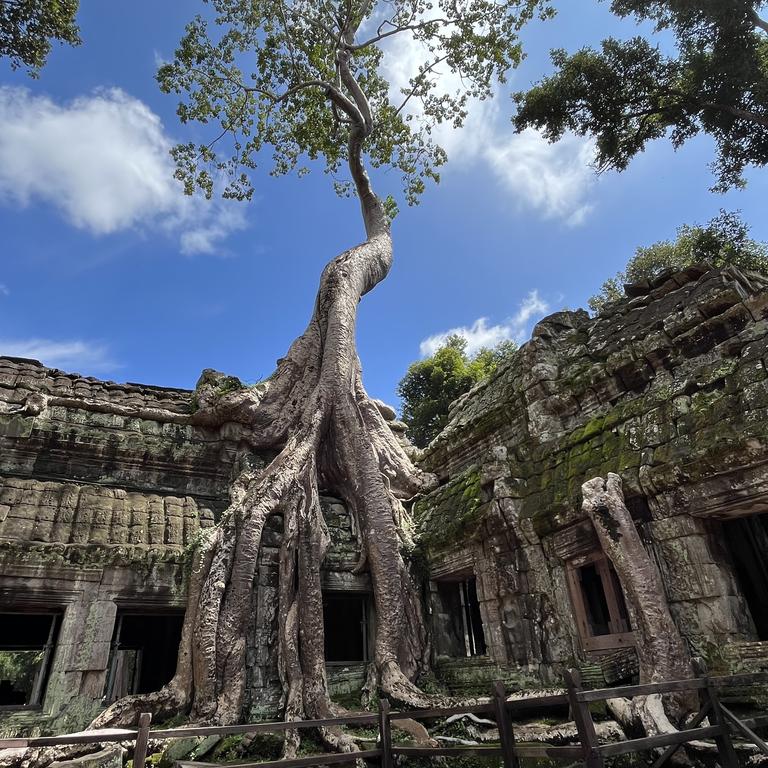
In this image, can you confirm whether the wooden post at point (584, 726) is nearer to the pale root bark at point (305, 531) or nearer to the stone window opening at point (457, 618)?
the pale root bark at point (305, 531)

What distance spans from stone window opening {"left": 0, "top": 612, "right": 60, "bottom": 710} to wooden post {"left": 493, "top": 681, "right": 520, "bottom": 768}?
485 cm

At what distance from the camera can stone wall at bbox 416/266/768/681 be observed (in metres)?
4.16

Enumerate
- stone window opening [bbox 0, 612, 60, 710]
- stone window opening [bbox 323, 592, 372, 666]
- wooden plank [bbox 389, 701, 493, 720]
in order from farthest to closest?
stone window opening [bbox 323, 592, 372, 666]
stone window opening [bbox 0, 612, 60, 710]
wooden plank [bbox 389, 701, 493, 720]

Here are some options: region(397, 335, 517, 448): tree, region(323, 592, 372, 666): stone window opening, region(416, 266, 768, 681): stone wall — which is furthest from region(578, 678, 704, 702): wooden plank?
region(397, 335, 517, 448): tree

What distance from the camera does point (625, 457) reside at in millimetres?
4926

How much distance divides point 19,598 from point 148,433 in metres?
2.81

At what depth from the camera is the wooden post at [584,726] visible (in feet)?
8.54

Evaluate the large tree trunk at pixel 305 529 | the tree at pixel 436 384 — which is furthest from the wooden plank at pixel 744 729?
the tree at pixel 436 384

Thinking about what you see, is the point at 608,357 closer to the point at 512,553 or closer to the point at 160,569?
the point at 512,553

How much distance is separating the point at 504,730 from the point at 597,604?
289 centimetres

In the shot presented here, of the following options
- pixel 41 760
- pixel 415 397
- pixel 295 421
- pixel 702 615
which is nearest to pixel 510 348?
pixel 415 397

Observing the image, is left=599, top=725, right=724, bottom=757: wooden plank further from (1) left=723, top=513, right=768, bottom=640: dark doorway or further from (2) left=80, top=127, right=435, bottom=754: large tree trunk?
(2) left=80, top=127, right=435, bottom=754: large tree trunk

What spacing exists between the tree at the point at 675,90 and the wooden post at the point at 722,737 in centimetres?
974

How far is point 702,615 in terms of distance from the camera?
13.4 feet
